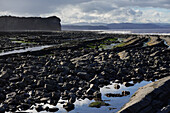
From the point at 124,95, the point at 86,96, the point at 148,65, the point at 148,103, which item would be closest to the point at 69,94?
the point at 86,96

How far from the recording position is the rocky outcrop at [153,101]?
1261 centimetres

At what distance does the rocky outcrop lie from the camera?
12608 millimetres

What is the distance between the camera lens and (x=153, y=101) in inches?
546


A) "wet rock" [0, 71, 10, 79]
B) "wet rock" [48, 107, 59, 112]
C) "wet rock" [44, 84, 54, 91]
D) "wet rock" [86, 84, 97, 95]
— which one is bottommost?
"wet rock" [48, 107, 59, 112]

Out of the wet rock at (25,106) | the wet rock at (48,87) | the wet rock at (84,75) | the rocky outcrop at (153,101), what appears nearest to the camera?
the rocky outcrop at (153,101)

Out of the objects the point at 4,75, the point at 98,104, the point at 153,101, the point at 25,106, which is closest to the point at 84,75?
the point at 98,104

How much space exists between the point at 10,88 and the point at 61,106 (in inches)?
213

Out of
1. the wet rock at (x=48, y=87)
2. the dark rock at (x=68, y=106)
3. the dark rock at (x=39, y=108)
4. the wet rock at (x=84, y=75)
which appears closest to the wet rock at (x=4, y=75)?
the wet rock at (x=48, y=87)

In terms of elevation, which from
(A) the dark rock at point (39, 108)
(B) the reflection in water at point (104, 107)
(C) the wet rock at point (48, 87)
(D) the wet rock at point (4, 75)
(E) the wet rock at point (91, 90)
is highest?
(D) the wet rock at point (4, 75)

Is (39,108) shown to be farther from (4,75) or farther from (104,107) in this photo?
(4,75)

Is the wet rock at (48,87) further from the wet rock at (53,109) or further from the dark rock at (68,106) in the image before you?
the wet rock at (53,109)

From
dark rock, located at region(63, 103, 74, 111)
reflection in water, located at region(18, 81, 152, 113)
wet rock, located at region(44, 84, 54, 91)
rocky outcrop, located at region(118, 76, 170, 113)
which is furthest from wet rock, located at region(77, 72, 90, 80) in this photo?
rocky outcrop, located at region(118, 76, 170, 113)

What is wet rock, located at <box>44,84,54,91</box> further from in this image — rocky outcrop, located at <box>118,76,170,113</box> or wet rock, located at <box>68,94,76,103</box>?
rocky outcrop, located at <box>118,76,170,113</box>

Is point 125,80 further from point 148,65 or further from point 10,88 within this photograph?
point 10,88
